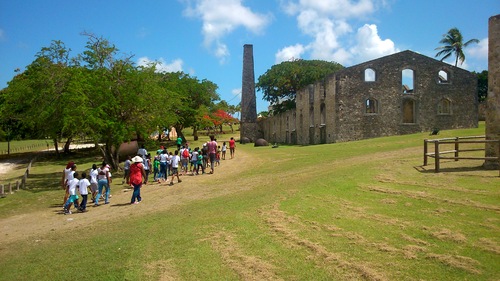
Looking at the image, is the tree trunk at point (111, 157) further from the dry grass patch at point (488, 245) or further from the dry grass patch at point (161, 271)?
the dry grass patch at point (488, 245)

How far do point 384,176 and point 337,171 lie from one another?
2525mm

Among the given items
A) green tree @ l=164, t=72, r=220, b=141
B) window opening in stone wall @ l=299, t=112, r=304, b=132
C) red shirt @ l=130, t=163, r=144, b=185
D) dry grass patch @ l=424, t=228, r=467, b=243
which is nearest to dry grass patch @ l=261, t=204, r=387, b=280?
dry grass patch @ l=424, t=228, r=467, b=243

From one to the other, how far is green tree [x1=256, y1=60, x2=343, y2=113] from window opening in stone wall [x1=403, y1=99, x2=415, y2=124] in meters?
22.2

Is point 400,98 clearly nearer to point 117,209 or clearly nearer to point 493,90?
point 493,90

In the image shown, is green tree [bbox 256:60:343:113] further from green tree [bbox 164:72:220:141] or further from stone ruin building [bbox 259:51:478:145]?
stone ruin building [bbox 259:51:478:145]

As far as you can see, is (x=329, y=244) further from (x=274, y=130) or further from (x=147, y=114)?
(x=274, y=130)

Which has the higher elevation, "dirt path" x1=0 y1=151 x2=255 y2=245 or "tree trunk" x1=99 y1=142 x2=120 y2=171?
"tree trunk" x1=99 y1=142 x2=120 y2=171

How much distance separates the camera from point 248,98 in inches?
1914

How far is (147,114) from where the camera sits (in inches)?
882

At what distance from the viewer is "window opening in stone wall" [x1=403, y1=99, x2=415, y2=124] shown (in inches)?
1379

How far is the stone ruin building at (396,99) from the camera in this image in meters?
32.5

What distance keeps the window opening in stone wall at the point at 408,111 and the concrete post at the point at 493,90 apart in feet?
73.8

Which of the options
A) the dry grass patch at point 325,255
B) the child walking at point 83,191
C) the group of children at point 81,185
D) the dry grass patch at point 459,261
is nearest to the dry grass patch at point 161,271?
the dry grass patch at point 325,255

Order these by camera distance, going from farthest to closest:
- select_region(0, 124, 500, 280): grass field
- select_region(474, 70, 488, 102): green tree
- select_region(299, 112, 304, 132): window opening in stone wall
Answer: select_region(474, 70, 488, 102): green tree < select_region(299, 112, 304, 132): window opening in stone wall < select_region(0, 124, 500, 280): grass field
